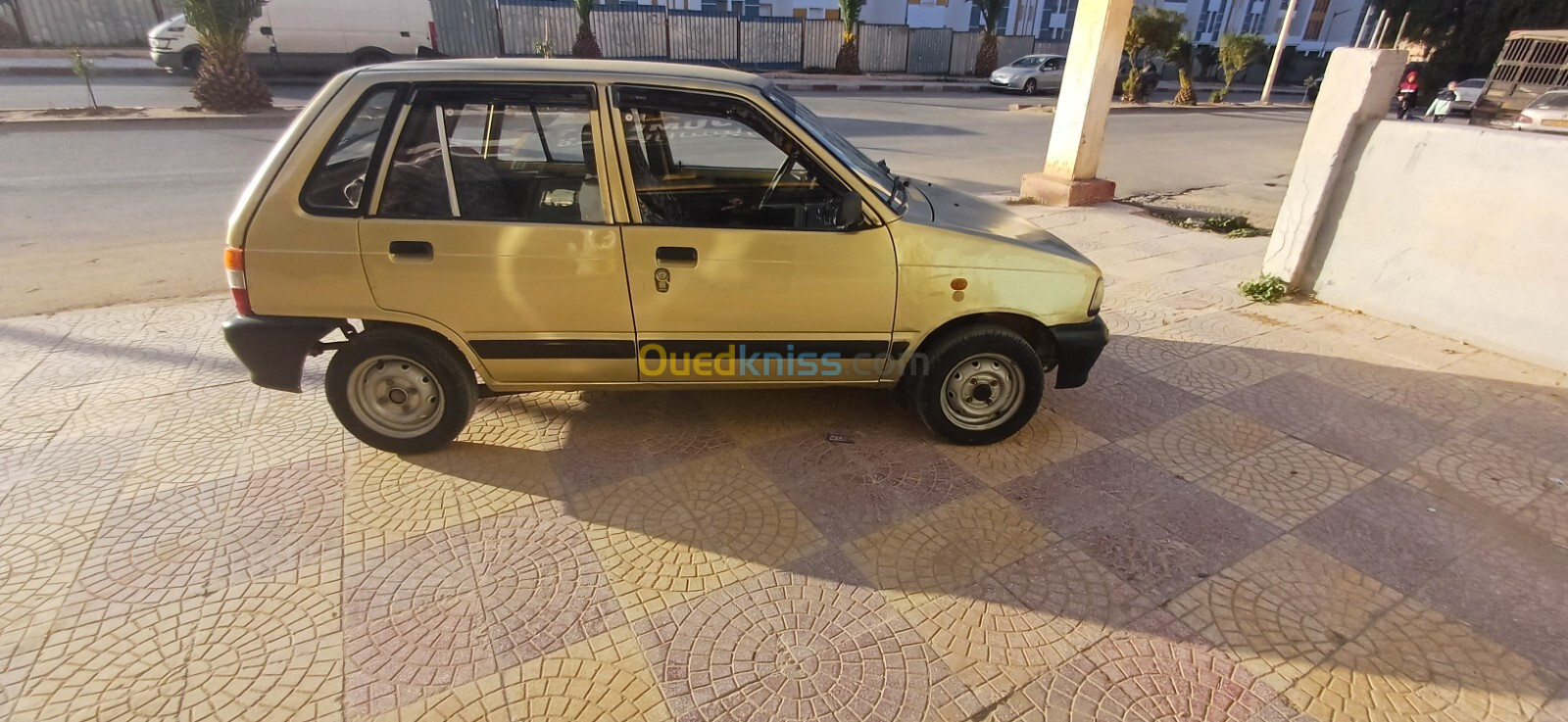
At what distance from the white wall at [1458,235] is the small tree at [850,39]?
25483mm

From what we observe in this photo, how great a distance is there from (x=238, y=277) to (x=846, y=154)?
267cm

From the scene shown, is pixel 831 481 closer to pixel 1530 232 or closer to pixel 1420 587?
pixel 1420 587

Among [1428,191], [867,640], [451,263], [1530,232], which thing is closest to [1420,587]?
[867,640]

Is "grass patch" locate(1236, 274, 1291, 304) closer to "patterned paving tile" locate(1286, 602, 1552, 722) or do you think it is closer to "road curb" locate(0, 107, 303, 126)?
"patterned paving tile" locate(1286, 602, 1552, 722)

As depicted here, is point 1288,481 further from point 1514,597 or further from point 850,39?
point 850,39

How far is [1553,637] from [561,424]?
4.07 meters

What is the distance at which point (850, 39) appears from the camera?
28797 millimetres

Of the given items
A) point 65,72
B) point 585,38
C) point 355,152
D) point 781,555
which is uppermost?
point 355,152

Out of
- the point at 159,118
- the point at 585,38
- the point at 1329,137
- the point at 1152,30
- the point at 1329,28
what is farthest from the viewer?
the point at 1329,28

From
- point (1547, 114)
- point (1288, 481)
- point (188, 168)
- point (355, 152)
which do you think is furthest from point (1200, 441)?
point (1547, 114)

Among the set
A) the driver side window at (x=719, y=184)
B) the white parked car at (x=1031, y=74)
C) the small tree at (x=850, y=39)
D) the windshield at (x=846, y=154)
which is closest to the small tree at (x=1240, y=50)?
the white parked car at (x=1031, y=74)

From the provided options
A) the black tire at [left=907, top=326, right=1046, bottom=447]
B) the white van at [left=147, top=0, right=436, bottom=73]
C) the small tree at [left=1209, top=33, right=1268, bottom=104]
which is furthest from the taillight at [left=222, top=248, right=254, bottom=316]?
the small tree at [left=1209, top=33, right=1268, bottom=104]

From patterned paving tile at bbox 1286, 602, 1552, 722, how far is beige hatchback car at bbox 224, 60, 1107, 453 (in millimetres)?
1548

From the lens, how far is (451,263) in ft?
10.4
